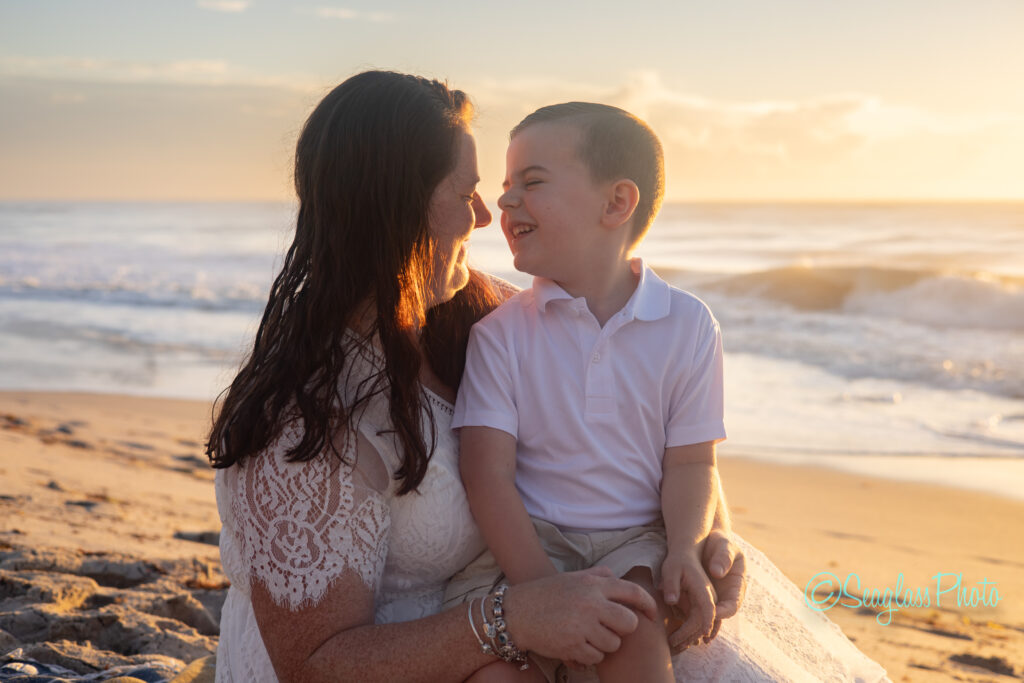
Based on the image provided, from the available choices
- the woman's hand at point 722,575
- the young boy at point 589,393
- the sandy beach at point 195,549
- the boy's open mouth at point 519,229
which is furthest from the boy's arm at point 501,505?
the sandy beach at point 195,549

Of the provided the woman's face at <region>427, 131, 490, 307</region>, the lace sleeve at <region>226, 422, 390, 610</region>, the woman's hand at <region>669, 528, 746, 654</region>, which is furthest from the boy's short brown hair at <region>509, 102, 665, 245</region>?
the lace sleeve at <region>226, 422, 390, 610</region>

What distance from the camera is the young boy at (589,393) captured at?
2059mm

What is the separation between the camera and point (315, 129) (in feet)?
6.86

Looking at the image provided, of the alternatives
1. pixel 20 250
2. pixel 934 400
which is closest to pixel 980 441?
pixel 934 400

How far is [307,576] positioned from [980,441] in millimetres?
6911

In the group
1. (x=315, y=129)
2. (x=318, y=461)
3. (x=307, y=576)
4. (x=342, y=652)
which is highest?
(x=315, y=129)

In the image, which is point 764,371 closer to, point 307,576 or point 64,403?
point 64,403

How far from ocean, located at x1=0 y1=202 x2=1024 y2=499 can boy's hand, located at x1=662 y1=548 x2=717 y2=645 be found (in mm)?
1145

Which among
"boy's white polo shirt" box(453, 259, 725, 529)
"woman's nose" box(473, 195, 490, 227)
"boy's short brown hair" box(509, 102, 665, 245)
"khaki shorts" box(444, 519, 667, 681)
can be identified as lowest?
"khaki shorts" box(444, 519, 667, 681)

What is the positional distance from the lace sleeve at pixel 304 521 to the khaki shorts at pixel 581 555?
0.93 feet

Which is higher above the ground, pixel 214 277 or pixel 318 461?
pixel 318 461

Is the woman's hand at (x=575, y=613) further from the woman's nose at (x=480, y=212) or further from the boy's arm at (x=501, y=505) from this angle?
the woman's nose at (x=480, y=212)

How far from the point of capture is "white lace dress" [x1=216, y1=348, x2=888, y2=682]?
6.02ft

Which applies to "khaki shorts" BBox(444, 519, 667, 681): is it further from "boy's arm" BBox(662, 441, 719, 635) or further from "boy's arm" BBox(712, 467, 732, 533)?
"boy's arm" BBox(712, 467, 732, 533)
